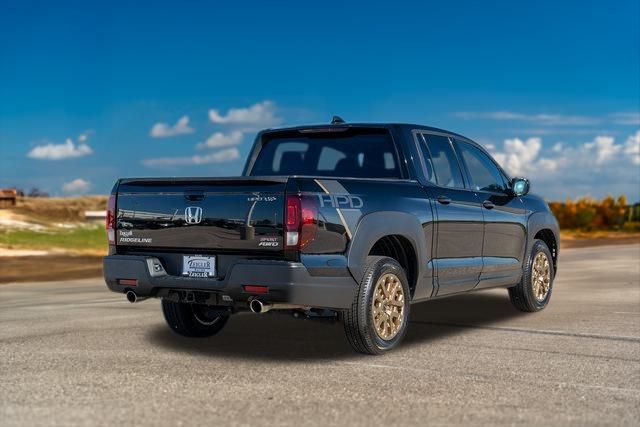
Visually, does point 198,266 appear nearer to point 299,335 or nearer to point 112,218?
point 112,218

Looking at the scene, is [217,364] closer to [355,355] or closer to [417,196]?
[355,355]

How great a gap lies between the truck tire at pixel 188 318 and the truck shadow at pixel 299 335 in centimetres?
10

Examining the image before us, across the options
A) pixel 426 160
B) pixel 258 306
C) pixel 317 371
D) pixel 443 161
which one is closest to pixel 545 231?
pixel 443 161

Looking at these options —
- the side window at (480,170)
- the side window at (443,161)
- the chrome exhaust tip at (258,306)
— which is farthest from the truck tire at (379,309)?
the side window at (480,170)

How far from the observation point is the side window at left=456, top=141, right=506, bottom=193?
8.80m

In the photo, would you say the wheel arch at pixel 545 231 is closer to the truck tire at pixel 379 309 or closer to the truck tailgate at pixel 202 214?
the truck tire at pixel 379 309

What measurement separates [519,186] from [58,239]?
24.5m

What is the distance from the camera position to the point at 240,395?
555cm

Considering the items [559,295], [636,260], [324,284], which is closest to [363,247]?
[324,284]

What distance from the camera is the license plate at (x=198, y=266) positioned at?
6.71 metres

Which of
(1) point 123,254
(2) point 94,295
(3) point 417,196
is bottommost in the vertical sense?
(2) point 94,295

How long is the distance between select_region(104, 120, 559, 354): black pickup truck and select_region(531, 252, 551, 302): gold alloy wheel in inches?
41.2

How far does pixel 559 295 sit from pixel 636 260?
8.44 metres

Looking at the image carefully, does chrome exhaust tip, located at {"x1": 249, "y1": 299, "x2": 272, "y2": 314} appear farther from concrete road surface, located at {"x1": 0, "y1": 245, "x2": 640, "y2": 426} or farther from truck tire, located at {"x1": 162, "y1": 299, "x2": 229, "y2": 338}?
truck tire, located at {"x1": 162, "y1": 299, "x2": 229, "y2": 338}
